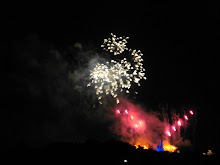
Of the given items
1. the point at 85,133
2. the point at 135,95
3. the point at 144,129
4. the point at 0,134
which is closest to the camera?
the point at 0,134

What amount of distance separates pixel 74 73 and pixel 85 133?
181 inches

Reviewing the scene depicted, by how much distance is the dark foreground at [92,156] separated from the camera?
20.6 feet

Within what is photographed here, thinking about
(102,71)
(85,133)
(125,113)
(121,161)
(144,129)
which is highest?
(102,71)

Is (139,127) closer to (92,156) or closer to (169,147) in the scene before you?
(169,147)

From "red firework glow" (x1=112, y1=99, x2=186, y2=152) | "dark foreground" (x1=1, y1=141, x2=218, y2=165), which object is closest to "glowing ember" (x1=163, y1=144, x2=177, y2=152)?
"red firework glow" (x1=112, y1=99, x2=186, y2=152)

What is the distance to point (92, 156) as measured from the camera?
6680mm

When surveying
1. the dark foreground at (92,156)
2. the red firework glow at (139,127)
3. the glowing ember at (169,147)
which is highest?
the red firework glow at (139,127)

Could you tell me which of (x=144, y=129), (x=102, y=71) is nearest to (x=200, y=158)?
(x=102, y=71)

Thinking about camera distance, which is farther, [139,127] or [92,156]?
[139,127]

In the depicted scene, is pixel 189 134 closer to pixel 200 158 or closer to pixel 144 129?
pixel 144 129

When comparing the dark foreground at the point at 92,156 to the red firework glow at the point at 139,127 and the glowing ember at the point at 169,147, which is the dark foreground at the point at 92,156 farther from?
the red firework glow at the point at 139,127

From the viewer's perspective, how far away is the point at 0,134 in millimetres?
11109

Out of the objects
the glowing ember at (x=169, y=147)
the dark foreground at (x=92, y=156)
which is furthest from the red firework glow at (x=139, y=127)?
the dark foreground at (x=92, y=156)

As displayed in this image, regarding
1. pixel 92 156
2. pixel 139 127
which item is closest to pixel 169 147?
pixel 139 127
